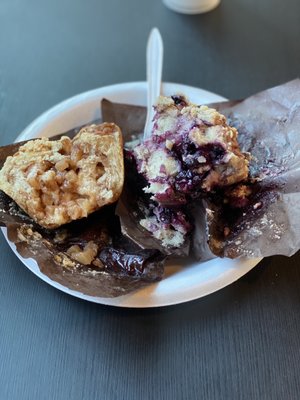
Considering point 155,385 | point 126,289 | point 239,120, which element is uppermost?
point 239,120

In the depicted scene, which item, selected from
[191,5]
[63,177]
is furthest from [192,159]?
[191,5]

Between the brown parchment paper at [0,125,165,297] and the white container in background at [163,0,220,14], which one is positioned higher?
the white container in background at [163,0,220,14]

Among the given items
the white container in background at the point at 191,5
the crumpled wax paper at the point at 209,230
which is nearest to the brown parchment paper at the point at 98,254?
the crumpled wax paper at the point at 209,230

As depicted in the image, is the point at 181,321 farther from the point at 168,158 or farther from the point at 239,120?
the point at 239,120

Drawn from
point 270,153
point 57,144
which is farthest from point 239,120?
point 57,144

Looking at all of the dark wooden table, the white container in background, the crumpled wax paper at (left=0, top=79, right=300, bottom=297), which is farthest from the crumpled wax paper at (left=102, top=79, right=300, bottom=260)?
the white container in background

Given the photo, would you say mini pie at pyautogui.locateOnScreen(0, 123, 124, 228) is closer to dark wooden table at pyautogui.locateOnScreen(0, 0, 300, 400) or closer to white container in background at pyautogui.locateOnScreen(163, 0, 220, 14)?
dark wooden table at pyautogui.locateOnScreen(0, 0, 300, 400)

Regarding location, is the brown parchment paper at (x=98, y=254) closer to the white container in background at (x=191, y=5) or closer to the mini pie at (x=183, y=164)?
the mini pie at (x=183, y=164)
